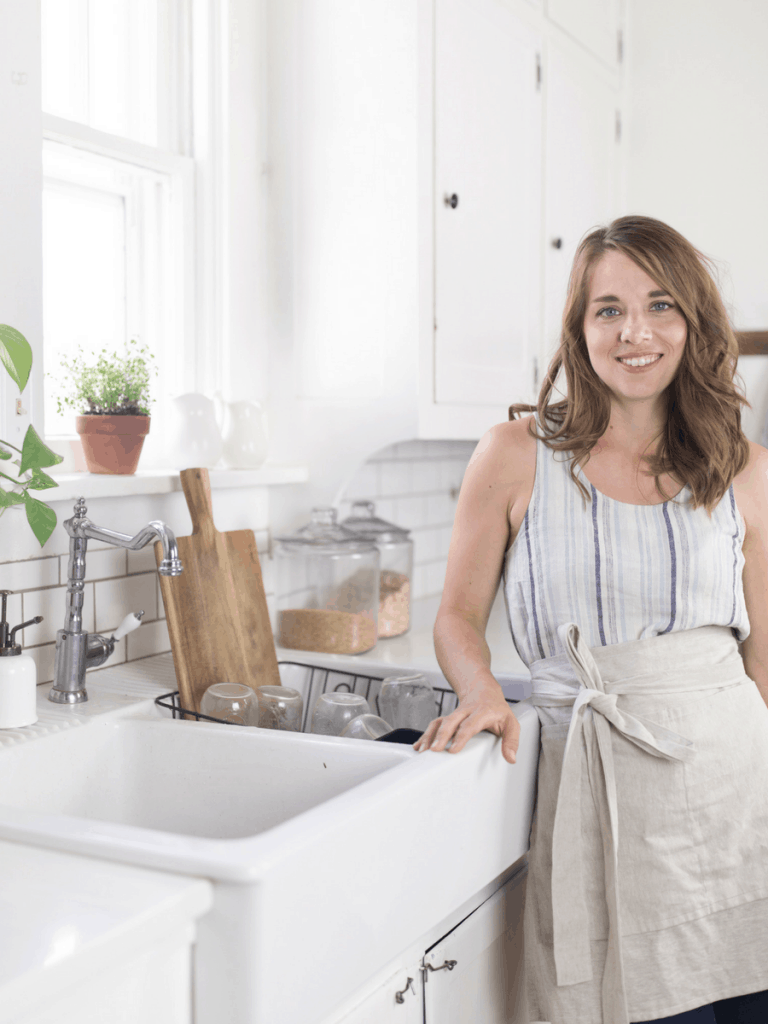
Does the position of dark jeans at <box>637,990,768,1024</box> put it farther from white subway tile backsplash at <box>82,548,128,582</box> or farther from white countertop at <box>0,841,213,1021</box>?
white subway tile backsplash at <box>82,548,128,582</box>

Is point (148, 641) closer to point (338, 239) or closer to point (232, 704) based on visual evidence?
point (232, 704)

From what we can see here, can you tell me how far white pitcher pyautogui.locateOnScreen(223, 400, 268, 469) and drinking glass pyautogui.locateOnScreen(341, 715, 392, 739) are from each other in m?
0.65

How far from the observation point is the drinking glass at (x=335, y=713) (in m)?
1.46

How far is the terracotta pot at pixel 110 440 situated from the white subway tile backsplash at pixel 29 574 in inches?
7.4

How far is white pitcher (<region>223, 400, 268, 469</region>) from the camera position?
6.24ft

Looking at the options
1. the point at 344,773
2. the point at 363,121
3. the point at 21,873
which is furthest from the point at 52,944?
the point at 363,121

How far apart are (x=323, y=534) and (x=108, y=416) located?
53 centimetres

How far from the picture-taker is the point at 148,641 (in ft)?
5.65

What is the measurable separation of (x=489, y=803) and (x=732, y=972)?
0.40 m

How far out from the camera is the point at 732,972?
1.31 m

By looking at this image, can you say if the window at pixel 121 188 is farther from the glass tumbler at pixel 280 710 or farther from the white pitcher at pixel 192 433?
the glass tumbler at pixel 280 710

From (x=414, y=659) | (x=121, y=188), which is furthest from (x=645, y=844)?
(x=121, y=188)

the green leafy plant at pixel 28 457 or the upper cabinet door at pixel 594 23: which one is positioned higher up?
the upper cabinet door at pixel 594 23

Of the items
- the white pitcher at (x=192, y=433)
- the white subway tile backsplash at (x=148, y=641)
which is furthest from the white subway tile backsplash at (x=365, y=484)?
the white subway tile backsplash at (x=148, y=641)
